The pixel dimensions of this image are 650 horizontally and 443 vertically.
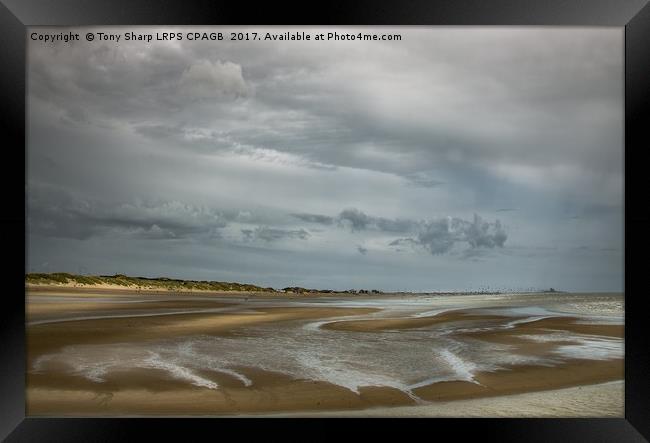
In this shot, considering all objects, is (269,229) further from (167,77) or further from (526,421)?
(526,421)

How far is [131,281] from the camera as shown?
11.3 metres

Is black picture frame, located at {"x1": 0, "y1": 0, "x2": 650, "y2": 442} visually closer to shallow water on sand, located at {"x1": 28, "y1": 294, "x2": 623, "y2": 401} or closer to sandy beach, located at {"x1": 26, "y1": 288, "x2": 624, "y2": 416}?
sandy beach, located at {"x1": 26, "y1": 288, "x2": 624, "y2": 416}

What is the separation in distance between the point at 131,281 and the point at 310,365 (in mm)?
6312

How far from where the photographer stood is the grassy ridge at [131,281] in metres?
7.23

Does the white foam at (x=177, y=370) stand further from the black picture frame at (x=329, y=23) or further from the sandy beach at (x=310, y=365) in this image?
the black picture frame at (x=329, y=23)

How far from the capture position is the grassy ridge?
723cm

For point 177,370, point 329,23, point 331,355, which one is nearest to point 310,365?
point 331,355

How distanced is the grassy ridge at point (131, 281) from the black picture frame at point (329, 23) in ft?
3.39

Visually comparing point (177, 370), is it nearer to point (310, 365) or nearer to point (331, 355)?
point (310, 365)

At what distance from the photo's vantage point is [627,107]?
16.7 ft

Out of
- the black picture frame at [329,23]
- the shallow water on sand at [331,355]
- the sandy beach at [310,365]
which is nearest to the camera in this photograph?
the black picture frame at [329,23]

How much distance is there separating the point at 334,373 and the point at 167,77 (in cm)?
503

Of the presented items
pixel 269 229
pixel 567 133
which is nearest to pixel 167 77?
pixel 269 229

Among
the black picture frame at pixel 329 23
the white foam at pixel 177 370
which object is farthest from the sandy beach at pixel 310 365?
the black picture frame at pixel 329 23
